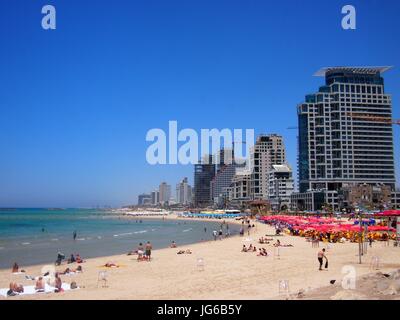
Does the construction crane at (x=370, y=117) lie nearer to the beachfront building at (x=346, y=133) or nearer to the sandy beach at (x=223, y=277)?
the beachfront building at (x=346, y=133)

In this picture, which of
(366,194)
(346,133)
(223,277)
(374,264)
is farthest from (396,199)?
(223,277)

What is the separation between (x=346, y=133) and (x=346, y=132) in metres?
0.38

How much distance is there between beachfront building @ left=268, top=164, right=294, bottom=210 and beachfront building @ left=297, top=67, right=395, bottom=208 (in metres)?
13.0

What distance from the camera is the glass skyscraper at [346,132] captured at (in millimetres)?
138375

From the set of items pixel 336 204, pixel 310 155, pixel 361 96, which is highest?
pixel 361 96

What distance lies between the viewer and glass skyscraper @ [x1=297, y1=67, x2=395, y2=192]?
454ft

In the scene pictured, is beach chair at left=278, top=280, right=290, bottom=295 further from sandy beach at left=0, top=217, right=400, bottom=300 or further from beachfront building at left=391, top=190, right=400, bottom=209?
beachfront building at left=391, top=190, right=400, bottom=209

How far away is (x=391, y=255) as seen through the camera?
87.1 feet

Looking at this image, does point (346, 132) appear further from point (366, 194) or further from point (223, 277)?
point (223, 277)

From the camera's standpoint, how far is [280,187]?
166500mm

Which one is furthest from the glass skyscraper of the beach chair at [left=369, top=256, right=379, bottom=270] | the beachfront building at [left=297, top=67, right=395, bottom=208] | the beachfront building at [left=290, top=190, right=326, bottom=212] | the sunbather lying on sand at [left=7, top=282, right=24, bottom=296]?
the sunbather lying on sand at [left=7, top=282, right=24, bottom=296]

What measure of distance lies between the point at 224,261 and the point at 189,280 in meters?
7.46
